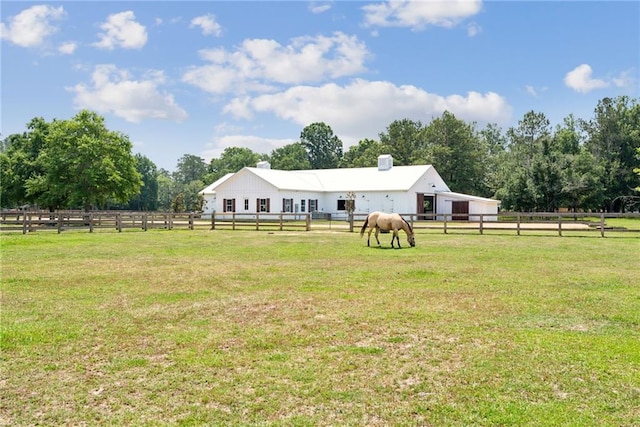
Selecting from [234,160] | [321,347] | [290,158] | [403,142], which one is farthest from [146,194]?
[321,347]

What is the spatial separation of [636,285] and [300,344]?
665 cm

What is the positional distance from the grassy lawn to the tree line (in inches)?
1021

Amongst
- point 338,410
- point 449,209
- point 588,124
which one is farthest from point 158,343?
point 588,124

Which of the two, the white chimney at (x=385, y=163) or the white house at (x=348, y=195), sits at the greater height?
the white chimney at (x=385, y=163)

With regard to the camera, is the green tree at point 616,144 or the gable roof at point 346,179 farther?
the green tree at point 616,144

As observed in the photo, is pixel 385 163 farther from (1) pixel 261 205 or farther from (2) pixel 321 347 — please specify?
(2) pixel 321 347

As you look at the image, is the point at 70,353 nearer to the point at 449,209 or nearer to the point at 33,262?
the point at 33,262

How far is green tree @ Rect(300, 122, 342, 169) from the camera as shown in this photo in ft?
307

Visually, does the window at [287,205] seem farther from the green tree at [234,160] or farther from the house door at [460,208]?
the green tree at [234,160]

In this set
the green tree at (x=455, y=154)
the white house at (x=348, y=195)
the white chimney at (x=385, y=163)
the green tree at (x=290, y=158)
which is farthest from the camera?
the green tree at (x=290, y=158)

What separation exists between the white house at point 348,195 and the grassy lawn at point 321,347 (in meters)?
28.8

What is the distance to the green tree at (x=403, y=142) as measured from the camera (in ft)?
188

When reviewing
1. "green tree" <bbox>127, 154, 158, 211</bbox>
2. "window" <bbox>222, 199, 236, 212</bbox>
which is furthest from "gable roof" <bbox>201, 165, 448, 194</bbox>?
"green tree" <bbox>127, 154, 158, 211</bbox>

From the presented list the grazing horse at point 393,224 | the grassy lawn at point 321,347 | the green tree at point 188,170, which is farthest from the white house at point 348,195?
the green tree at point 188,170
